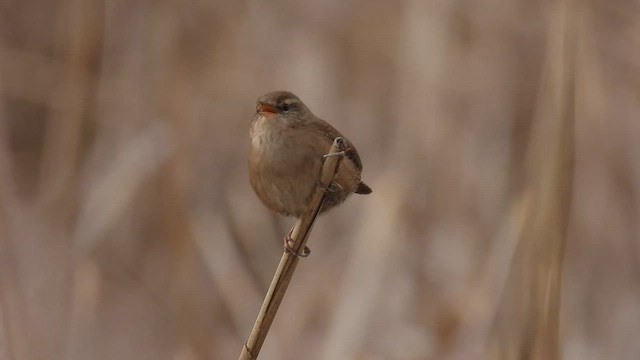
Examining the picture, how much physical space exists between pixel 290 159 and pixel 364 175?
944mm

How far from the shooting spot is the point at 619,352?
2244 millimetres

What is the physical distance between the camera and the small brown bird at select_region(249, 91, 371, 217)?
1289 mm

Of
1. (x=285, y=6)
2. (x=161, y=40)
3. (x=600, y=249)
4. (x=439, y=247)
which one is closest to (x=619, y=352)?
(x=600, y=249)

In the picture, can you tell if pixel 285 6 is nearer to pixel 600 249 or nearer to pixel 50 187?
pixel 50 187

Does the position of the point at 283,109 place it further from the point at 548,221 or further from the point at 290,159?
the point at 548,221

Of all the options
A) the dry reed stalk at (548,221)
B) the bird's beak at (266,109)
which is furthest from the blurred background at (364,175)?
the dry reed stalk at (548,221)

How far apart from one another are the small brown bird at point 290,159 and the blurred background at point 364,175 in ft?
1.56

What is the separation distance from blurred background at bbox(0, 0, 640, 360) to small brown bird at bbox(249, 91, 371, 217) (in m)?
0.48

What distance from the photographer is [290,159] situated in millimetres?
1312

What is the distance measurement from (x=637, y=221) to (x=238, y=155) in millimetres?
1086

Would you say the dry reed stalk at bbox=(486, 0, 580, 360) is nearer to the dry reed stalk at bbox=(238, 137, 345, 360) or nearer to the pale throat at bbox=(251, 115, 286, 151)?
the dry reed stalk at bbox=(238, 137, 345, 360)

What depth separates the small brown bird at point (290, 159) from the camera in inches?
50.8

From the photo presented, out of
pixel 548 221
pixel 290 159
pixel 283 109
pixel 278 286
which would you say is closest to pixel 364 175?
pixel 283 109

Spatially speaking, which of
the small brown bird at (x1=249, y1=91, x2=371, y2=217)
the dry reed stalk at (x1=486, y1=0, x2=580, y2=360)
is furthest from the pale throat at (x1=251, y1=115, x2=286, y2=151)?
the dry reed stalk at (x1=486, y1=0, x2=580, y2=360)
